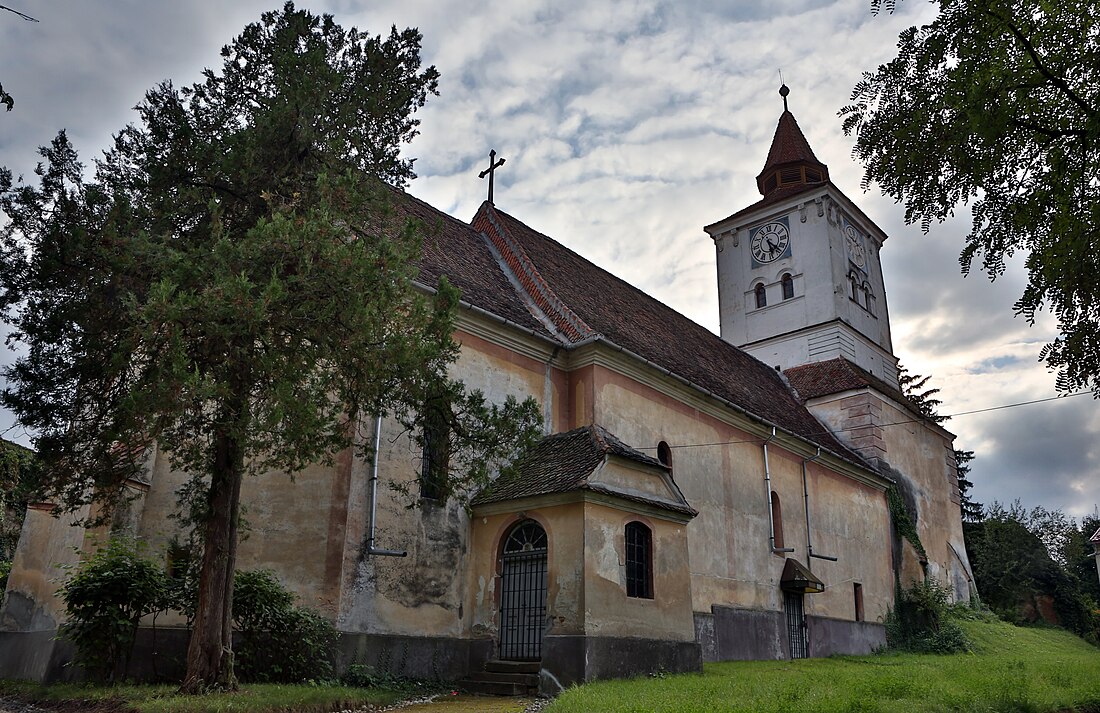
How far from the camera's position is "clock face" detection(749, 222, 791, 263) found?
33.8 meters

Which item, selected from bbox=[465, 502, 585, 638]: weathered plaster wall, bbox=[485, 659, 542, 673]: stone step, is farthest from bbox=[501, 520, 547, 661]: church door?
bbox=[485, 659, 542, 673]: stone step

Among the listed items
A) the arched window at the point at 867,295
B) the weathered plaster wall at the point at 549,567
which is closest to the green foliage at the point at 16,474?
the weathered plaster wall at the point at 549,567

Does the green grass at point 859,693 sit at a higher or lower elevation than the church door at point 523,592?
lower

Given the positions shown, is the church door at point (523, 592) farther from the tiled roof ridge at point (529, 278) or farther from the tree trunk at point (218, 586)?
the tree trunk at point (218, 586)

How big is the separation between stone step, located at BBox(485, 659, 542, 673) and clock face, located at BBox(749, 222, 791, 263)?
23776 mm

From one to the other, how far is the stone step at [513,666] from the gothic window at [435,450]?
298cm

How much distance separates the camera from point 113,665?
1153cm

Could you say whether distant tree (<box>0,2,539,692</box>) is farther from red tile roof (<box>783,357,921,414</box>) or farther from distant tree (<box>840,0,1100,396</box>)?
red tile roof (<box>783,357,921,414</box>)

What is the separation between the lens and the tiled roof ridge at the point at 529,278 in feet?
60.8

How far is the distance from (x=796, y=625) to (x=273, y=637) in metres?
14.7

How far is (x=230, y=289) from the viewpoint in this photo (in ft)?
29.4

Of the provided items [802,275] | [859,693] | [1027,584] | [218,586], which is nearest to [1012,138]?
[859,693]

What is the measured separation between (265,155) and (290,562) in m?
6.53

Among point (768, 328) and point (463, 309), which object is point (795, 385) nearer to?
point (768, 328)
